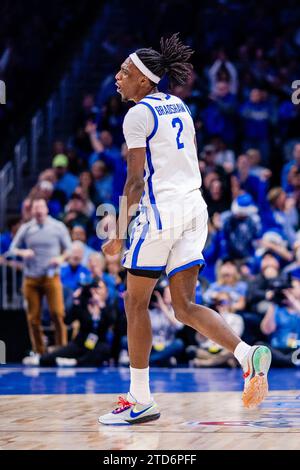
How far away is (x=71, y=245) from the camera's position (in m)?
12.8

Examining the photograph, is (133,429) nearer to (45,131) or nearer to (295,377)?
(295,377)

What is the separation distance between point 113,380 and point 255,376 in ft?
13.1

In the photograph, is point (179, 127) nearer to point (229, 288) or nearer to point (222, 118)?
point (229, 288)

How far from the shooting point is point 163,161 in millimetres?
5832

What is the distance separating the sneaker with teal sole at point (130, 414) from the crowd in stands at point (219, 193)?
4.75m

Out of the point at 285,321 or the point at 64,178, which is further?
the point at 64,178

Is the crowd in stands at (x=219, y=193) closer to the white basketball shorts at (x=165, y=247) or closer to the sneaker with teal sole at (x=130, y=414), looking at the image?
the white basketball shorts at (x=165, y=247)

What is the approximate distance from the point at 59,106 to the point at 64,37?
1.60 metres

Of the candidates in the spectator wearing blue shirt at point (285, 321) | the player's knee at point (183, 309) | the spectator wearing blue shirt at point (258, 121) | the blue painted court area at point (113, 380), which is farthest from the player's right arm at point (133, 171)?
the spectator wearing blue shirt at point (258, 121)

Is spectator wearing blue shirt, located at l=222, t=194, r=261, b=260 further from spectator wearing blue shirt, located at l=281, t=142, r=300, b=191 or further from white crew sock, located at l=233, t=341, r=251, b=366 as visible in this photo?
white crew sock, located at l=233, t=341, r=251, b=366

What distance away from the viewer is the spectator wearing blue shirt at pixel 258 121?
47.2 feet

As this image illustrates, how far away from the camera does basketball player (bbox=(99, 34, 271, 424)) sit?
575cm

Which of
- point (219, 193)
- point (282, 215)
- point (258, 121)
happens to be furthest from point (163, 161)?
point (258, 121)
